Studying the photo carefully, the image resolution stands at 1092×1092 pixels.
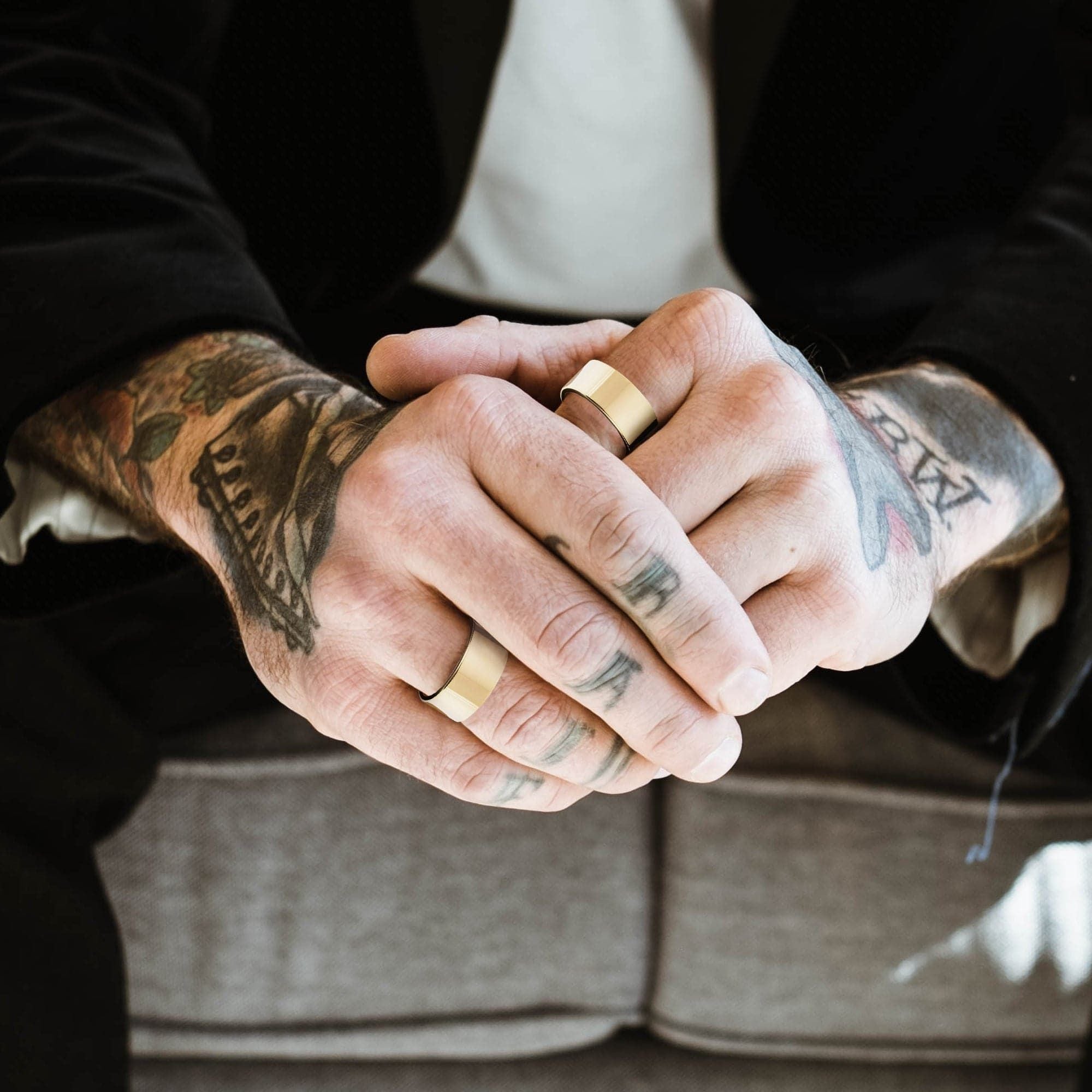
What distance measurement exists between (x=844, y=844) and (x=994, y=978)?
22cm

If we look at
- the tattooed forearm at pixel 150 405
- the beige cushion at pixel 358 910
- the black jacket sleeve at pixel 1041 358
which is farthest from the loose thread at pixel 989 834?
the tattooed forearm at pixel 150 405

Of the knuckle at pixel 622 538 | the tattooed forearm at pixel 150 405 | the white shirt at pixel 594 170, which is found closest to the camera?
the knuckle at pixel 622 538

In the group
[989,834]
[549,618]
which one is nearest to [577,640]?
[549,618]

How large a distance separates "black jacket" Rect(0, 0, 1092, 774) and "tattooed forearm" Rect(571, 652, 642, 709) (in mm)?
339

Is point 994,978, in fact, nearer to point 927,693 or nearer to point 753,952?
point 753,952

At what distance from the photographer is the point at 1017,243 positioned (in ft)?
2.55

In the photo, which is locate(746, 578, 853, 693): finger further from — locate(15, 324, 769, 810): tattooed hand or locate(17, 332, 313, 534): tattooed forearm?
locate(17, 332, 313, 534): tattooed forearm

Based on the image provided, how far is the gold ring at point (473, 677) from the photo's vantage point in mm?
496

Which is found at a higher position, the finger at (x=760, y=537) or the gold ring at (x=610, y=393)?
the gold ring at (x=610, y=393)

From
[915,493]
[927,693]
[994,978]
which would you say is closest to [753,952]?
[994,978]

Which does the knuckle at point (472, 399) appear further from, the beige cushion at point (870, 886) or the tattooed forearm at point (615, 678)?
the beige cushion at point (870, 886)

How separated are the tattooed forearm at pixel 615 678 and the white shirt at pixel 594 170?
2.02 ft

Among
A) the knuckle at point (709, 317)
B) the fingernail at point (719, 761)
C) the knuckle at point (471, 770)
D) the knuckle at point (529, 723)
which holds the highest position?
the knuckle at point (709, 317)

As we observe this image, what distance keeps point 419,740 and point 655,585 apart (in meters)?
0.16
